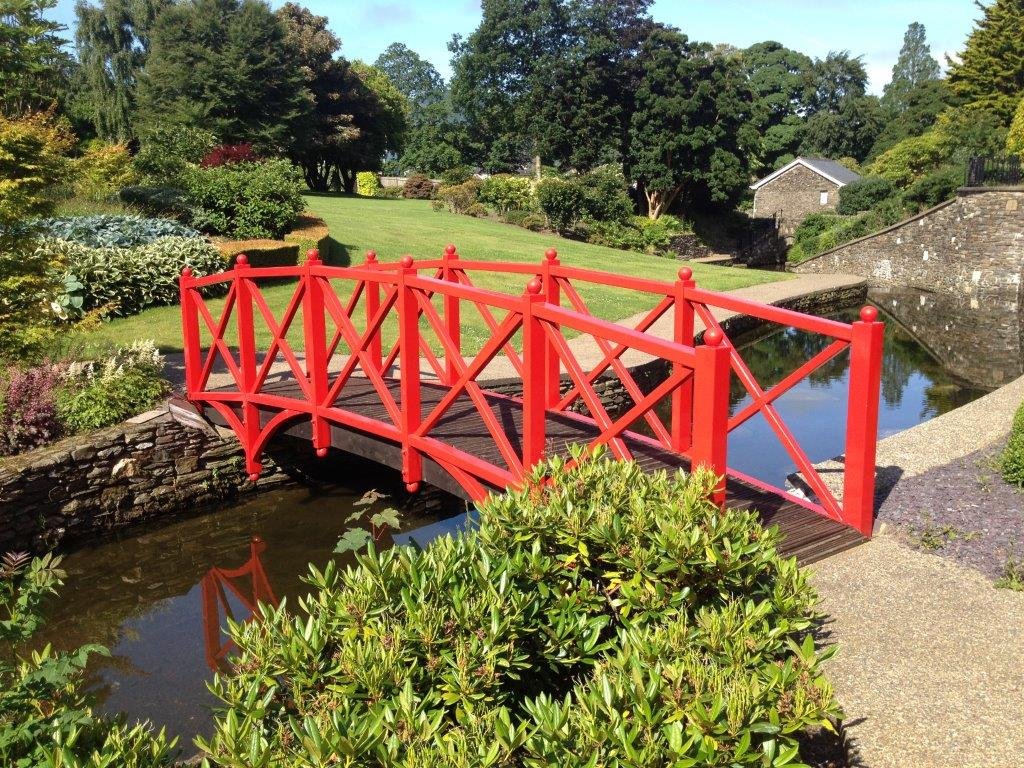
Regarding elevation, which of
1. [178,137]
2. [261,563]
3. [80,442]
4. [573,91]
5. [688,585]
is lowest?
[261,563]

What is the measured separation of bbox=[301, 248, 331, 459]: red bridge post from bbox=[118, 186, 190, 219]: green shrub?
35.2 feet

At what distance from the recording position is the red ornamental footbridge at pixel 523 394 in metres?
5.12

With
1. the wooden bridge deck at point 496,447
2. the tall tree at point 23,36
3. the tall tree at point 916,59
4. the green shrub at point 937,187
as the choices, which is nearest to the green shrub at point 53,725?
the wooden bridge deck at point 496,447

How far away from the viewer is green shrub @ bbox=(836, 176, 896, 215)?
3347cm

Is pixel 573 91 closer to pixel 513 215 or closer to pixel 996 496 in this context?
pixel 513 215

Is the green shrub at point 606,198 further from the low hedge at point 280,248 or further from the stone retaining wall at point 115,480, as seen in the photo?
the stone retaining wall at point 115,480

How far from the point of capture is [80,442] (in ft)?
28.7

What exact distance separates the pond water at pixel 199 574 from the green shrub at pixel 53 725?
6.65ft

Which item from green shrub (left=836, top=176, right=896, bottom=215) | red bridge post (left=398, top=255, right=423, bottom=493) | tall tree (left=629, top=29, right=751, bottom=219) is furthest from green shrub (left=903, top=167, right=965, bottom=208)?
red bridge post (left=398, top=255, right=423, bottom=493)

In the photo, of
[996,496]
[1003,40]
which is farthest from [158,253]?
[1003,40]

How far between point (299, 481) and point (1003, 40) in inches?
1603

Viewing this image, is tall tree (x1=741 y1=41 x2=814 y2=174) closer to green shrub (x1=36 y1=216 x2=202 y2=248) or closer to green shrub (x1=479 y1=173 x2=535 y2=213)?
green shrub (x1=479 y1=173 x2=535 y2=213)

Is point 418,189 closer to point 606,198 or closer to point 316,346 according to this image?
point 606,198

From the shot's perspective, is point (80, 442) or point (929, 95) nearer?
point (80, 442)
